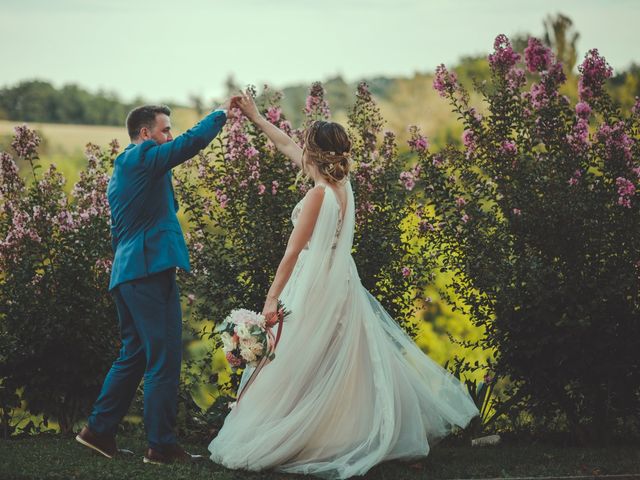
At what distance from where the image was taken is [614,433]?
19.5 ft

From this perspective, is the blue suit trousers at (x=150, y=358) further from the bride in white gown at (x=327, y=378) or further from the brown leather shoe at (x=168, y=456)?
the bride in white gown at (x=327, y=378)

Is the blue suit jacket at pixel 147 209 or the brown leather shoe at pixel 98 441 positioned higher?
the blue suit jacket at pixel 147 209

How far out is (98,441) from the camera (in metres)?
4.61

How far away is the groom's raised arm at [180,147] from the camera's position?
4.27m

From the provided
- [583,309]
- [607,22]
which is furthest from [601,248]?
[607,22]

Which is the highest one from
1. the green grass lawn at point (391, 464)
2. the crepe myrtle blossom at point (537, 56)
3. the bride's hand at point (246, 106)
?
the crepe myrtle blossom at point (537, 56)

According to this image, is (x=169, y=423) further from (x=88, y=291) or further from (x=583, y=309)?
(x=583, y=309)

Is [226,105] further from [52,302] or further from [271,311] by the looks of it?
[52,302]

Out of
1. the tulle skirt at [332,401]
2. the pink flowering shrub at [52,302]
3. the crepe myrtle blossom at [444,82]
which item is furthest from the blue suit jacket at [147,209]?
the crepe myrtle blossom at [444,82]

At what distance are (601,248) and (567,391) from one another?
1075 mm

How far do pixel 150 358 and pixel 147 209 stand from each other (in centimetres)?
81

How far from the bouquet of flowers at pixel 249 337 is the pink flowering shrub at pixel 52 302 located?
5.49 feet

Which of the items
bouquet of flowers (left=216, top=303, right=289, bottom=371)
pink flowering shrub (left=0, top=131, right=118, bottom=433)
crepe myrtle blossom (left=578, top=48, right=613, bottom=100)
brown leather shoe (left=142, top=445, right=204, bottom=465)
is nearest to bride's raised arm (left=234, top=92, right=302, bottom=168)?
bouquet of flowers (left=216, top=303, right=289, bottom=371)

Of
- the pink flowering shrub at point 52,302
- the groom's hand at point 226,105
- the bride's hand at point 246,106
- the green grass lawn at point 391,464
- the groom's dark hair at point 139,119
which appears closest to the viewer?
the green grass lawn at point 391,464
